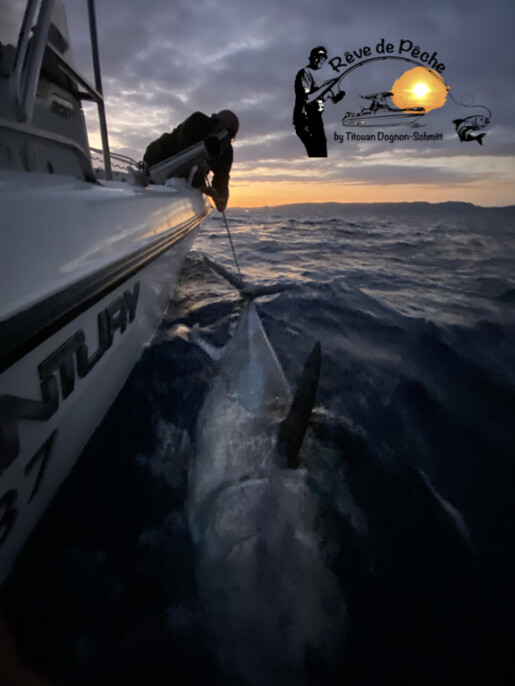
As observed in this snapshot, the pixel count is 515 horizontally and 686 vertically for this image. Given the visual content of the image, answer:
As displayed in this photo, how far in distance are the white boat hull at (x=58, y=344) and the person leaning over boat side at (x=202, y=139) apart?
15.1 ft

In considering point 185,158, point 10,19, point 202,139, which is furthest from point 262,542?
point 202,139

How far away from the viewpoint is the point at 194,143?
6352 mm

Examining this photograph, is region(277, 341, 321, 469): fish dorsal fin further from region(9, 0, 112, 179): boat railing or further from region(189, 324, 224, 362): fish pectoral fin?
region(9, 0, 112, 179): boat railing

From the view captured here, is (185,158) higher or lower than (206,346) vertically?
higher

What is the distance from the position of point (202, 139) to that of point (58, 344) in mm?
6566

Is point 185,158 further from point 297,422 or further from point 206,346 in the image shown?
point 297,422

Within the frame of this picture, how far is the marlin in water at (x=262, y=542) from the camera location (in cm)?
115

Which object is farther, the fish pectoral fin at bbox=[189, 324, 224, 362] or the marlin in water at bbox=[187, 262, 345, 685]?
the fish pectoral fin at bbox=[189, 324, 224, 362]

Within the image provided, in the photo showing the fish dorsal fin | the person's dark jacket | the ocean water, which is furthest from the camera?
the person's dark jacket

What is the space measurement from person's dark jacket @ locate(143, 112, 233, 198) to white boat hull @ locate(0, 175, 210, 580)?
5333 millimetres

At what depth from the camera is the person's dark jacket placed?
612 centimetres

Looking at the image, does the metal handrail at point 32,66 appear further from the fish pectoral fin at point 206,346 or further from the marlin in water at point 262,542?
the fish pectoral fin at point 206,346

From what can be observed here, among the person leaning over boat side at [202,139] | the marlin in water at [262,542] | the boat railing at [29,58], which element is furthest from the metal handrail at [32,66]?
the person leaning over boat side at [202,139]

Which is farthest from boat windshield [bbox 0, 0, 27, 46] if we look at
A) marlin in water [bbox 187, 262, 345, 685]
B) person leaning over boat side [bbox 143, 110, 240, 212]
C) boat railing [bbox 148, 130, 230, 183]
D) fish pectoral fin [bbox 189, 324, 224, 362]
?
person leaning over boat side [bbox 143, 110, 240, 212]
